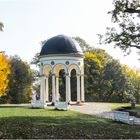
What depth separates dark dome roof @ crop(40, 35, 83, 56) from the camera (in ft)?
154

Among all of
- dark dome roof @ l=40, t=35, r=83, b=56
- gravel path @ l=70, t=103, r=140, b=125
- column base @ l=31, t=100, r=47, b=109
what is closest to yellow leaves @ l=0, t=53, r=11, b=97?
dark dome roof @ l=40, t=35, r=83, b=56

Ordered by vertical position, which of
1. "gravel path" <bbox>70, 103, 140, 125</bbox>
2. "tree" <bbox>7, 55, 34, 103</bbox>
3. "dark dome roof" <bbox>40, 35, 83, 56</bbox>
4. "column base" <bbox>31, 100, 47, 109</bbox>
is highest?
"dark dome roof" <bbox>40, 35, 83, 56</bbox>

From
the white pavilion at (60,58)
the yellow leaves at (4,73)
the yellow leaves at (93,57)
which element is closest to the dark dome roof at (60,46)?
the white pavilion at (60,58)

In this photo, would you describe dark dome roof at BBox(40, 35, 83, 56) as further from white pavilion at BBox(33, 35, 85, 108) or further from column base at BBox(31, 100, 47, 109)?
column base at BBox(31, 100, 47, 109)

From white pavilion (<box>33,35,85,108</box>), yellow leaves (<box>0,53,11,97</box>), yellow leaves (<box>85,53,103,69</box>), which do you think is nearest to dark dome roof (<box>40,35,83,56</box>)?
white pavilion (<box>33,35,85,108</box>)

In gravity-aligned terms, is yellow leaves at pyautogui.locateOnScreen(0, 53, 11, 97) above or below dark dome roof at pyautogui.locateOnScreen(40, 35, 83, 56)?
below

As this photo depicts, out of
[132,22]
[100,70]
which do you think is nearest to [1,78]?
[100,70]

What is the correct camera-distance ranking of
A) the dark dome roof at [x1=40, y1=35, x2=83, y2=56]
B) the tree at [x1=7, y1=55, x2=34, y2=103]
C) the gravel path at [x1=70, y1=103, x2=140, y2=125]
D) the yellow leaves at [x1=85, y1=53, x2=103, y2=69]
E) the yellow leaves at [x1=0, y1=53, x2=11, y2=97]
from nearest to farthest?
the gravel path at [x1=70, y1=103, x2=140, y2=125] → the dark dome roof at [x1=40, y1=35, x2=83, y2=56] → the yellow leaves at [x1=0, y1=53, x2=11, y2=97] → the tree at [x1=7, y1=55, x2=34, y2=103] → the yellow leaves at [x1=85, y1=53, x2=103, y2=69]

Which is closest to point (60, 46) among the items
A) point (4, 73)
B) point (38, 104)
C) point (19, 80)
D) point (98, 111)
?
point (38, 104)

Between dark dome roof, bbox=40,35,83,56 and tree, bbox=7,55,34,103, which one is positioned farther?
tree, bbox=7,55,34,103

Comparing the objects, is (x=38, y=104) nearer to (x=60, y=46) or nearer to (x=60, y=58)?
(x=60, y=58)

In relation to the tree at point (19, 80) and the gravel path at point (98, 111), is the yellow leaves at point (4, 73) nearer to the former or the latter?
the tree at point (19, 80)

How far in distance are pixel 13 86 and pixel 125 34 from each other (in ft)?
113

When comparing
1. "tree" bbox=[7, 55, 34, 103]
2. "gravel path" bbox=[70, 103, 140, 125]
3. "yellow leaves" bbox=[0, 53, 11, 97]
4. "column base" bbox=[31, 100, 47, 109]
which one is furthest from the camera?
"tree" bbox=[7, 55, 34, 103]
